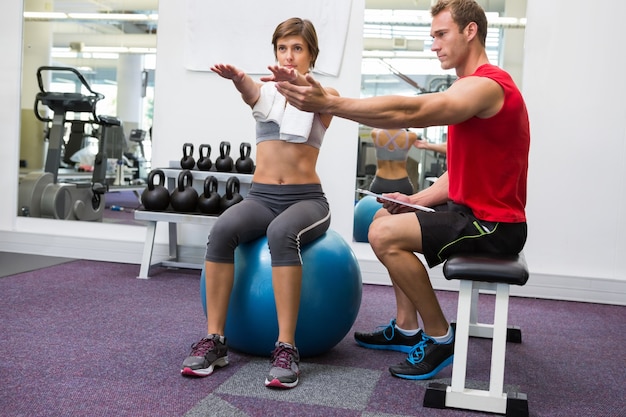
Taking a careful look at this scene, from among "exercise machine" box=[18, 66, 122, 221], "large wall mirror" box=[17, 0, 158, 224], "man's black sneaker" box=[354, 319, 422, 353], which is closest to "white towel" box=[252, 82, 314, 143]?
"man's black sneaker" box=[354, 319, 422, 353]

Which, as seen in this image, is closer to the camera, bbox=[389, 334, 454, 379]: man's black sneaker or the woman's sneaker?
the woman's sneaker

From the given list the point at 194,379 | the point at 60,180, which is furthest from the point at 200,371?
the point at 60,180

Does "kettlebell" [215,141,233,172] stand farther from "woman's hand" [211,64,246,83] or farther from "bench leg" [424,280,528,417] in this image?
"bench leg" [424,280,528,417]

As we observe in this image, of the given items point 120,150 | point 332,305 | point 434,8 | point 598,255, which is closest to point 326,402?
point 332,305

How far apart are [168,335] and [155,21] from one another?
8.06 feet

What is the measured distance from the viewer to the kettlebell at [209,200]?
→ 3619mm

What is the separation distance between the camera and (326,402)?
188 centimetres

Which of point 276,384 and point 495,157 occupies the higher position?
point 495,157

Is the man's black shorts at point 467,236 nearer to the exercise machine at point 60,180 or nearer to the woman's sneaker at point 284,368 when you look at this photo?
the woman's sneaker at point 284,368

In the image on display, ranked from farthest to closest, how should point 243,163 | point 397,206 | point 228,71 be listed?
point 243,163 → point 397,206 → point 228,71

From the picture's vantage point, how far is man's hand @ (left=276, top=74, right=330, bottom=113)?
1587 millimetres

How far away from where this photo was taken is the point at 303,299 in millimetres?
2158

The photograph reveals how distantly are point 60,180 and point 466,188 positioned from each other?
3347 mm

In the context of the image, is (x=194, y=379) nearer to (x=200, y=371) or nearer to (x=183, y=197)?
(x=200, y=371)
